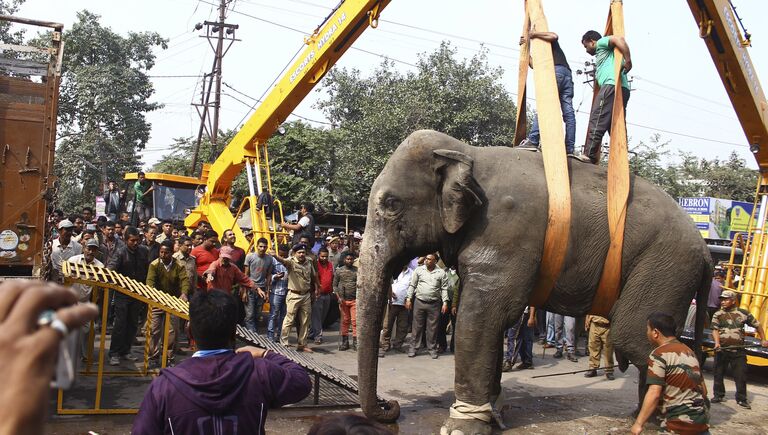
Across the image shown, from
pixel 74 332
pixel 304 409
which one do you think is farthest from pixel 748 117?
pixel 74 332

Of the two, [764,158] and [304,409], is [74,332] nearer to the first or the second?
[304,409]

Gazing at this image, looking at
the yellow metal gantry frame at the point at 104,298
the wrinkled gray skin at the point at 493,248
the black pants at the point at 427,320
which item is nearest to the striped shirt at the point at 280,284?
the black pants at the point at 427,320

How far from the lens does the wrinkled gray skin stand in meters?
5.95

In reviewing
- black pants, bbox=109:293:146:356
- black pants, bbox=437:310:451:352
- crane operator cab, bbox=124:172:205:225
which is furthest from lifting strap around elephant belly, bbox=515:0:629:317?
crane operator cab, bbox=124:172:205:225

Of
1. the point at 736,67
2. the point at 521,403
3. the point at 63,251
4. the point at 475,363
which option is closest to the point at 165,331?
the point at 63,251

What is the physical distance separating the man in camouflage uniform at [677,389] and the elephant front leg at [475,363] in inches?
59.9

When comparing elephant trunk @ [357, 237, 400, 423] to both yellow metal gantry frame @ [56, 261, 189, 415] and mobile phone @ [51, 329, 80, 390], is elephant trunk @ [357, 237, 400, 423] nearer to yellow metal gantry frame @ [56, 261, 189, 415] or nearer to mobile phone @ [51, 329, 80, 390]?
yellow metal gantry frame @ [56, 261, 189, 415]

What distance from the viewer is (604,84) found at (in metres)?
6.73

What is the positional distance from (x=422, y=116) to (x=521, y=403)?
21.4 m

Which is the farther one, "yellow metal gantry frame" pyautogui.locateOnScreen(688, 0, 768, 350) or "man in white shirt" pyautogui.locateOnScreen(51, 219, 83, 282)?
"yellow metal gantry frame" pyautogui.locateOnScreen(688, 0, 768, 350)

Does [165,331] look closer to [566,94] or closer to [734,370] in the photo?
[566,94]

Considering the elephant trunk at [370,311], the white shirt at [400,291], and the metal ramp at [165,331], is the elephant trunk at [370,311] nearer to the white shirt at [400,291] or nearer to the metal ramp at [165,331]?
the metal ramp at [165,331]

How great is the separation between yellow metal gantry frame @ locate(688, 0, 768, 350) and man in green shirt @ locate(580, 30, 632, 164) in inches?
147

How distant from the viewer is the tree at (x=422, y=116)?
90.8 ft
